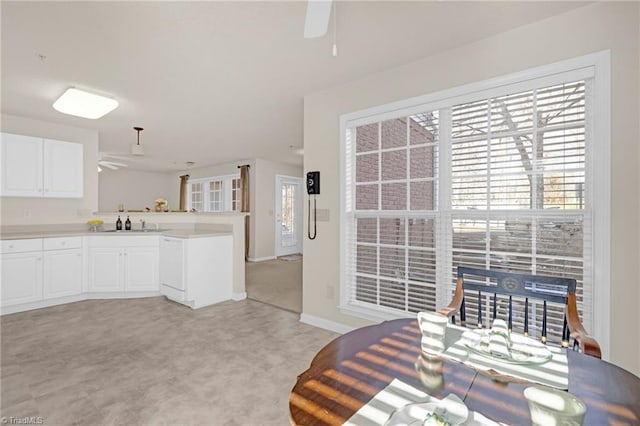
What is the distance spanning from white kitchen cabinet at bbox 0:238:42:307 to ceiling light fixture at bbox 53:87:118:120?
5.48 ft

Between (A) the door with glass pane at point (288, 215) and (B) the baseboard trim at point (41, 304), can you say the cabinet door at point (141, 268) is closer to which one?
(B) the baseboard trim at point (41, 304)

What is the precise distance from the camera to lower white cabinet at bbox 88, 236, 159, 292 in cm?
417

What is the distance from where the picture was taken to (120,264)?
4.20 meters

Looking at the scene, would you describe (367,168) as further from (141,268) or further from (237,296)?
(141,268)

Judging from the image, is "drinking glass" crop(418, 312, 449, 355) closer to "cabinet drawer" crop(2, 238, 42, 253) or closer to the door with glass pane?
"cabinet drawer" crop(2, 238, 42, 253)

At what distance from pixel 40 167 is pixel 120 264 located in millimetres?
1634

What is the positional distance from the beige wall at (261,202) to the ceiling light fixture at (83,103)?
4.08 m

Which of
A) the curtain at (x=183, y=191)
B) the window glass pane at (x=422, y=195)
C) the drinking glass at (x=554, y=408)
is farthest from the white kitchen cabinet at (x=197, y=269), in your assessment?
the curtain at (x=183, y=191)

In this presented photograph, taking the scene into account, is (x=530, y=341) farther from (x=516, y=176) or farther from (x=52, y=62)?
(x=52, y=62)

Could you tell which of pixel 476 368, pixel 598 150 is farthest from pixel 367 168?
pixel 476 368

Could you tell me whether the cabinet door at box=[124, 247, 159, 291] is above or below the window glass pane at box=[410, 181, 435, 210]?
below

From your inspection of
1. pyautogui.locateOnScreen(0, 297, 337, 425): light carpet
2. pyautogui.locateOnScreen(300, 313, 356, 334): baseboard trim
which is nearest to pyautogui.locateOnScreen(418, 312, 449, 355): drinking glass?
pyautogui.locateOnScreen(0, 297, 337, 425): light carpet

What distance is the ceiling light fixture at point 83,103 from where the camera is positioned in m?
3.19

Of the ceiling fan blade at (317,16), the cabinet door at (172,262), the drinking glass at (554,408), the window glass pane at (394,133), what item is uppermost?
the ceiling fan blade at (317,16)
